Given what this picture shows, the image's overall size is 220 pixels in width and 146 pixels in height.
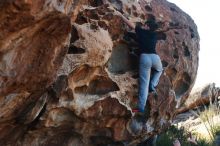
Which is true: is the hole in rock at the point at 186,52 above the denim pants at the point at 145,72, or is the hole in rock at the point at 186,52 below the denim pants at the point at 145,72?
above

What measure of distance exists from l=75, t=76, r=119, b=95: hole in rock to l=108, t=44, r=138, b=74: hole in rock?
0.32 metres

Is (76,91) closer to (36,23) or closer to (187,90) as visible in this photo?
(36,23)

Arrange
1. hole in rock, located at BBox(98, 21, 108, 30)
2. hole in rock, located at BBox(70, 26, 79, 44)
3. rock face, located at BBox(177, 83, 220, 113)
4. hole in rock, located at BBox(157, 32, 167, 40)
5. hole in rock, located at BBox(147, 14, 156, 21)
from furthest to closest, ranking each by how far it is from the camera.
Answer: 1. rock face, located at BBox(177, 83, 220, 113)
2. hole in rock, located at BBox(157, 32, 167, 40)
3. hole in rock, located at BBox(147, 14, 156, 21)
4. hole in rock, located at BBox(98, 21, 108, 30)
5. hole in rock, located at BBox(70, 26, 79, 44)

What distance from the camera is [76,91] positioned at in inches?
292

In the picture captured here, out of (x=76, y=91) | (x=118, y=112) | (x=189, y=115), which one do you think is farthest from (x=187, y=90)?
(x=189, y=115)

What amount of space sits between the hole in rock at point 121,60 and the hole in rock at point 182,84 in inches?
67.8

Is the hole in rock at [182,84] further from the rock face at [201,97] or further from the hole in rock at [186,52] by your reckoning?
the rock face at [201,97]

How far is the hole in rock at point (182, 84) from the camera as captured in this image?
9819 millimetres


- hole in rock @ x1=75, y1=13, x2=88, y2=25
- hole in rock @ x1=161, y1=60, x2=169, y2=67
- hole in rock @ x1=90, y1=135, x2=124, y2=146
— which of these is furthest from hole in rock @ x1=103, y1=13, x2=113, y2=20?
hole in rock @ x1=90, y1=135, x2=124, y2=146

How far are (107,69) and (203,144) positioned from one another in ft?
20.1

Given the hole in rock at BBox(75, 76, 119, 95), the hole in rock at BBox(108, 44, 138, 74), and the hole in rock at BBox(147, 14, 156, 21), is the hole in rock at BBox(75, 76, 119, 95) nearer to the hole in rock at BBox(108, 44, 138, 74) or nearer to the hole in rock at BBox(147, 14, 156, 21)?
the hole in rock at BBox(108, 44, 138, 74)

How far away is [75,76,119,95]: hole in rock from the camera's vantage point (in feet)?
24.7

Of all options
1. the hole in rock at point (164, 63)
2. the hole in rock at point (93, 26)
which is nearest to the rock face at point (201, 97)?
the hole in rock at point (164, 63)

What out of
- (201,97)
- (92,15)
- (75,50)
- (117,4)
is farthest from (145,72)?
(201,97)
